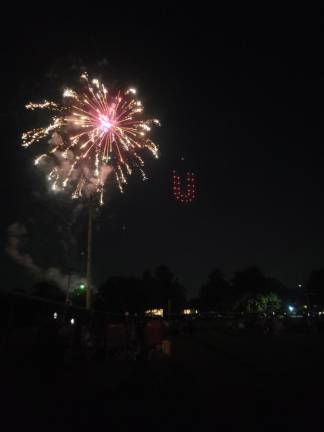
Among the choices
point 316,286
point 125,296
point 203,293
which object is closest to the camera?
point 125,296

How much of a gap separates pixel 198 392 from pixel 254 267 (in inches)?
4014

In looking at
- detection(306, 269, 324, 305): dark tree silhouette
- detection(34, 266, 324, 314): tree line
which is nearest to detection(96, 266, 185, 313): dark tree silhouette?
detection(34, 266, 324, 314): tree line

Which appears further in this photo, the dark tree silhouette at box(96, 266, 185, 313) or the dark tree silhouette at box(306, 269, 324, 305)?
the dark tree silhouette at box(306, 269, 324, 305)

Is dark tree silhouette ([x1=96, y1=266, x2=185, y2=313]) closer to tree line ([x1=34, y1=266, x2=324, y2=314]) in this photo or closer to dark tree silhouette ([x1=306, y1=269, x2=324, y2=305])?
tree line ([x1=34, y1=266, x2=324, y2=314])

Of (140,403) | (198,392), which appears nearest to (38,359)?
(140,403)

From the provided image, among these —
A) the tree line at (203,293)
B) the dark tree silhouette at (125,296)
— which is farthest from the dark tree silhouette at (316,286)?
the dark tree silhouette at (125,296)

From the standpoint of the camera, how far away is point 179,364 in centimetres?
1549

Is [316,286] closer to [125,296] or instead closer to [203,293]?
[203,293]

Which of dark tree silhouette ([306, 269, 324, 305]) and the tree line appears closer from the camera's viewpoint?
the tree line

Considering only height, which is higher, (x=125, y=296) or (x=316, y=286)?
(x=316, y=286)

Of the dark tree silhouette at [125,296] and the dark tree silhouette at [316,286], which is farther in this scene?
the dark tree silhouette at [316,286]

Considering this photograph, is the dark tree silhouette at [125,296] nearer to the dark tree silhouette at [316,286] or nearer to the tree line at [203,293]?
the tree line at [203,293]

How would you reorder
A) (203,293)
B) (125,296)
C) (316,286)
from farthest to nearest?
1. (203,293)
2. (316,286)
3. (125,296)

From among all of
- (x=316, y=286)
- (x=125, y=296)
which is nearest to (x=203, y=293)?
(x=316, y=286)
